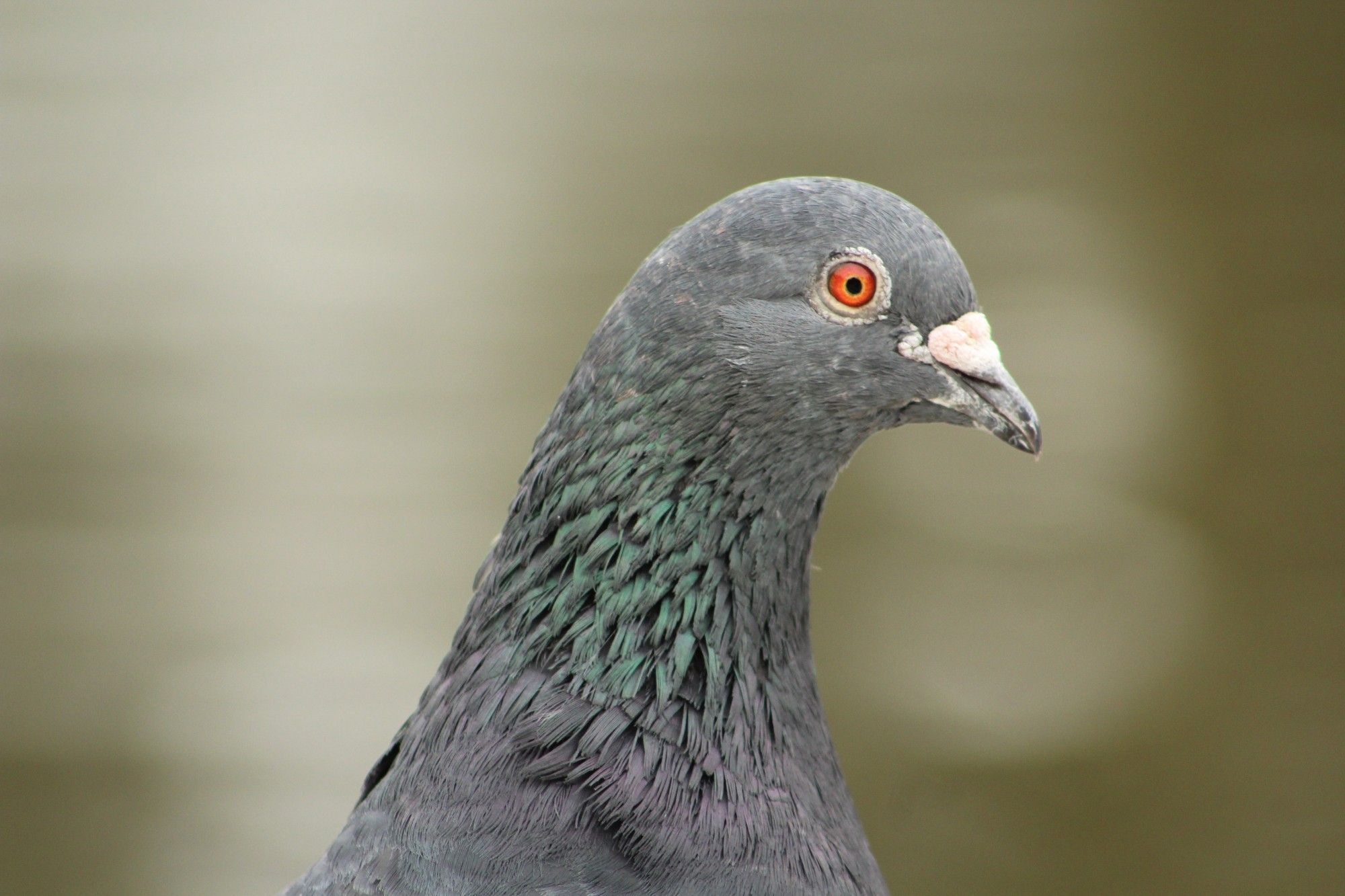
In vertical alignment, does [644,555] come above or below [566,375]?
below

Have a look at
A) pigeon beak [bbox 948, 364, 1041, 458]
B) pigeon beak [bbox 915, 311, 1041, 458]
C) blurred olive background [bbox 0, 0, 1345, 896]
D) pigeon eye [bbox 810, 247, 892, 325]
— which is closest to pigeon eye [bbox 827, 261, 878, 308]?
pigeon eye [bbox 810, 247, 892, 325]

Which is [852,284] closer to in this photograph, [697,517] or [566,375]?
[697,517]

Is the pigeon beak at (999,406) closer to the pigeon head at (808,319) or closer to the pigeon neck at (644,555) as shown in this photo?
the pigeon head at (808,319)

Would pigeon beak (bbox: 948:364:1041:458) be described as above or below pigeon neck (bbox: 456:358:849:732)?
above

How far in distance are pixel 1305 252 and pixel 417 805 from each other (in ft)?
17.9

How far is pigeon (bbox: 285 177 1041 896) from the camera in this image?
240 cm

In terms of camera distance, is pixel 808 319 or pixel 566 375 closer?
pixel 808 319

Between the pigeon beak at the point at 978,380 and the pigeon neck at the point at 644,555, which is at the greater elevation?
the pigeon beak at the point at 978,380

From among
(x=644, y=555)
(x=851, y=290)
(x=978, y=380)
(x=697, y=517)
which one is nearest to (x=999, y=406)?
(x=978, y=380)

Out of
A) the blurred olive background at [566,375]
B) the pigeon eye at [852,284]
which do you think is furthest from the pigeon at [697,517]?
the blurred olive background at [566,375]

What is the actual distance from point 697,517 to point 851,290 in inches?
19.2

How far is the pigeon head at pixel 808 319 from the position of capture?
97.1 inches

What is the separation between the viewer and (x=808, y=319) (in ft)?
8.16

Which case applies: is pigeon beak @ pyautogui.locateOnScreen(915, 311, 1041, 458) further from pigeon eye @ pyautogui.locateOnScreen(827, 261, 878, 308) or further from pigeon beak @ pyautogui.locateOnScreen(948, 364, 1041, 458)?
pigeon eye @ pyautogui.locateOnScreen(827, 261, 878, 308)
